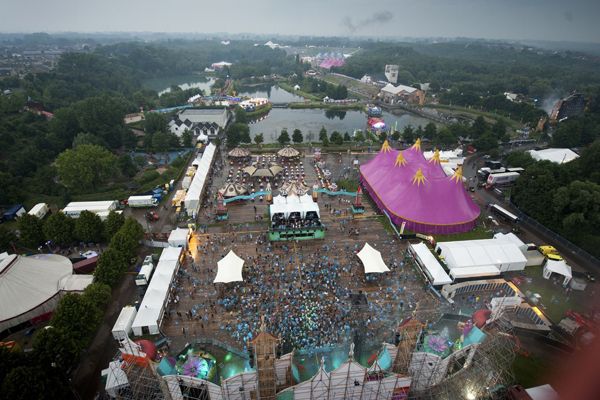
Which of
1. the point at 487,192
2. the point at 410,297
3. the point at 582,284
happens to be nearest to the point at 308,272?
the point at 410,297

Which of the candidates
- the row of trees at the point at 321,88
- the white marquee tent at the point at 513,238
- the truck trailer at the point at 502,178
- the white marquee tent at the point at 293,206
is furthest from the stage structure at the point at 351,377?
the row of trees at the point at 321,88

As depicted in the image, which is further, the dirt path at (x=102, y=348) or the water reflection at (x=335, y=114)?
the water reflection at (x=335, y=114)

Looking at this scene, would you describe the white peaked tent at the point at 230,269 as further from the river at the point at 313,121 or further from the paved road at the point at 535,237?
the river at the point at 313,121

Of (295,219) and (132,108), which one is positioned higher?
(132,108)

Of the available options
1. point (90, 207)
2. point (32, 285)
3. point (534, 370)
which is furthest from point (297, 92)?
point (534, 370)

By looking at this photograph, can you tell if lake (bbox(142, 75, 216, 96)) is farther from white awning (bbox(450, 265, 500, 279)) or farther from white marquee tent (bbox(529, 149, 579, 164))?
white awning (bbox(450, 265, 500, 279))

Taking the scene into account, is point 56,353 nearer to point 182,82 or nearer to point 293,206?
point 293,206

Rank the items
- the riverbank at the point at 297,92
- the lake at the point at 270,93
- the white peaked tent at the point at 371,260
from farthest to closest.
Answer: the lake at the point at 270,93, the riverbank at the point at 297,92, the white peaked tent at the point at 371,260
